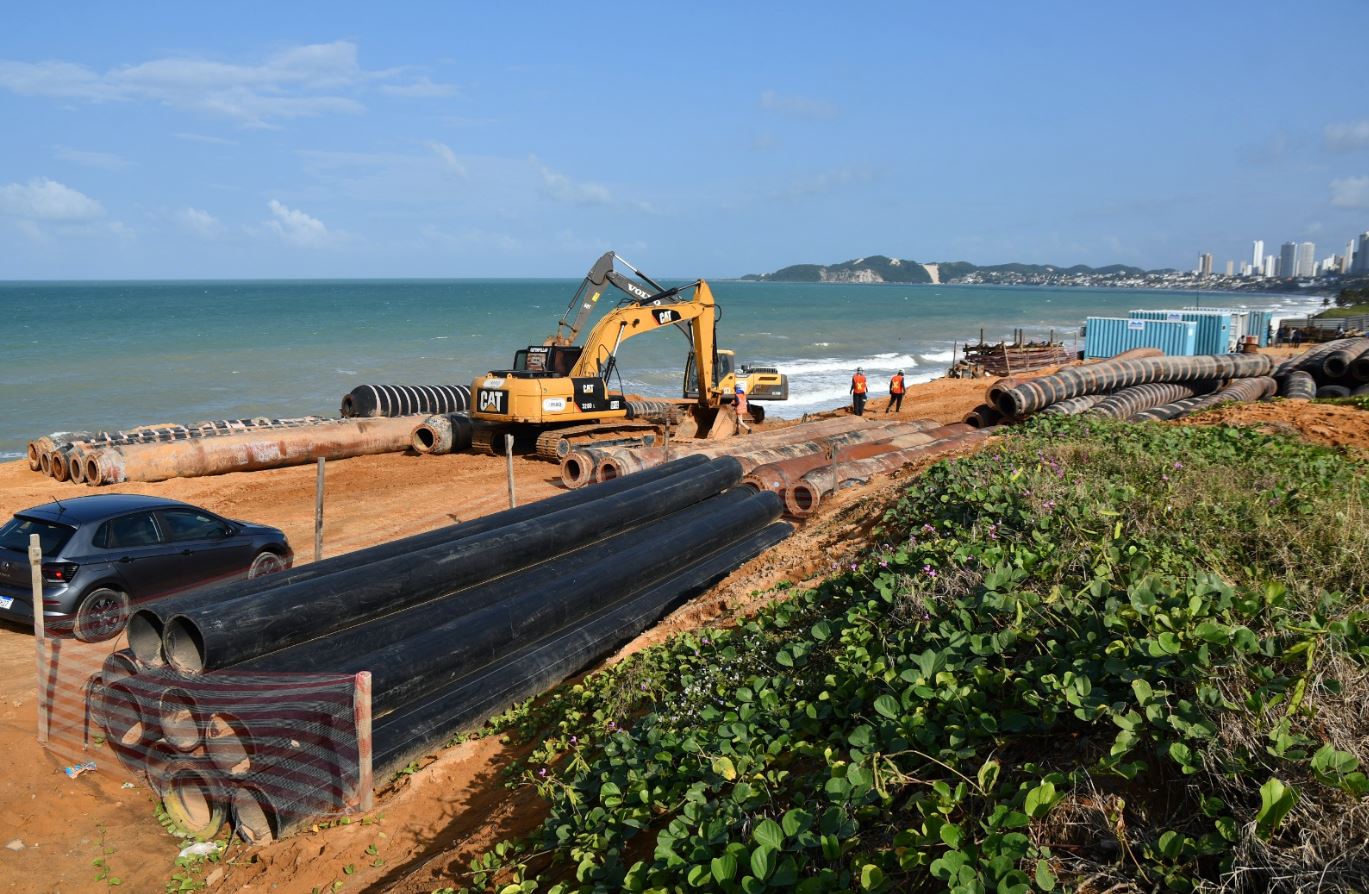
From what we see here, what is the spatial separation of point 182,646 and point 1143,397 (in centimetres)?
2210

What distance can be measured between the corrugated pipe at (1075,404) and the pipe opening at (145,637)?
59.4ft

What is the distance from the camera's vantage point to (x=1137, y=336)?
1658 inches

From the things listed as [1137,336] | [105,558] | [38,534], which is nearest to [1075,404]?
[105,558]

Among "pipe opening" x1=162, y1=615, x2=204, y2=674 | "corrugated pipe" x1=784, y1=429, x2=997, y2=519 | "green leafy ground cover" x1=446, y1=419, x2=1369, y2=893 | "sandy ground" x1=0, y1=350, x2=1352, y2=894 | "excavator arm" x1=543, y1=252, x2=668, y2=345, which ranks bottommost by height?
"sandy ground" x1=0, y1=350, x2=1352, y2=894

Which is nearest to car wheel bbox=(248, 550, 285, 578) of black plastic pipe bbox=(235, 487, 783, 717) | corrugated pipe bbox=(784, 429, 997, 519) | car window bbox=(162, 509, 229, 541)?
car window bbox=(162, 509, 229, 541)

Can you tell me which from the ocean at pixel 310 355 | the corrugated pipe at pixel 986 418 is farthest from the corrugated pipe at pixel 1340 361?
the ocean at pixel 310 355

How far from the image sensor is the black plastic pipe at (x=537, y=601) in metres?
7.29

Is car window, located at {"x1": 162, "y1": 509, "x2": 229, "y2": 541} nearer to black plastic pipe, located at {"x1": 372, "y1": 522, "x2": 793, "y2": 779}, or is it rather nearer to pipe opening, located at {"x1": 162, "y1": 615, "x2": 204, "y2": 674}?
pipe opening, located at {"x1": 162, "y1": 615, "x2": 204, "y2": 674}

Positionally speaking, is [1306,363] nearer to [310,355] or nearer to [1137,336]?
[1137,336]

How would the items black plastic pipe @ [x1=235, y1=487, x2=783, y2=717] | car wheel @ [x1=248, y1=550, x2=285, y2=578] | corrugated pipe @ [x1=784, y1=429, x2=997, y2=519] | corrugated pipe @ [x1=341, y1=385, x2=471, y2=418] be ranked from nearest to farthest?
black plastic pipe @ [x1=235, y1=487, x2=783, y2=717]
car wheel @ [x1=248, y1=550, x2=285, y2=578]
corrugated pipe @ [x1=784, y1=429, x2=997, y2=519]
corrugated pipe @ [x1=341, y1=385, x2=471, y2=418]

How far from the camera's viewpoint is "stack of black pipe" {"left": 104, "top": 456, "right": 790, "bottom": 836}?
20.9 feet

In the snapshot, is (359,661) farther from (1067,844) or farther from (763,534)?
(763,534)

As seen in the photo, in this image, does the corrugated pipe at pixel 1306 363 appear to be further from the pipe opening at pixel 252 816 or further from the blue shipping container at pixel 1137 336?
the pipe opening at pixel 252 816

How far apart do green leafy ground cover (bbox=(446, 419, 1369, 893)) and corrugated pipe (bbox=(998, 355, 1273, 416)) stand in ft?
48.6
